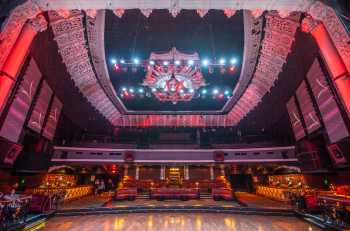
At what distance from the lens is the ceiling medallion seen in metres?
9.16

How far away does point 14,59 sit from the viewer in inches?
178

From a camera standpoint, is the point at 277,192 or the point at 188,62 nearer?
the point at 188,62

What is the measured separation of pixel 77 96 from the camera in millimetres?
11438

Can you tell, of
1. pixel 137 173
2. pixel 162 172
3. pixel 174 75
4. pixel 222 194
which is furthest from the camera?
pixel 137 173

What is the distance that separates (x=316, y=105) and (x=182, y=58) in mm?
5863

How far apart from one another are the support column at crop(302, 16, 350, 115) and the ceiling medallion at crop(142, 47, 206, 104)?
5.03m

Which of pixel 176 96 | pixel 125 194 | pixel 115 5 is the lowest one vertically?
pixel 125 194

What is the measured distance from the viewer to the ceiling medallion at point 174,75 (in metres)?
9.16

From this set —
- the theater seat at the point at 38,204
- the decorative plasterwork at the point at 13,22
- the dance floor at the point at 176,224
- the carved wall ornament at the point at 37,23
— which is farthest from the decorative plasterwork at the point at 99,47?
the dance floor at the point at 176,224

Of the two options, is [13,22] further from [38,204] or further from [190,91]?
[190,91]

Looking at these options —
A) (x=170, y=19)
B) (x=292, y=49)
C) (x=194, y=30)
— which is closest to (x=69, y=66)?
(x=170, y=19)

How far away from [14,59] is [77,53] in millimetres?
4252

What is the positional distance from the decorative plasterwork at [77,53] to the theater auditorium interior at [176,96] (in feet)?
0.15

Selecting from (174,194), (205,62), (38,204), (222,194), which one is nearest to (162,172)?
(174,194)
